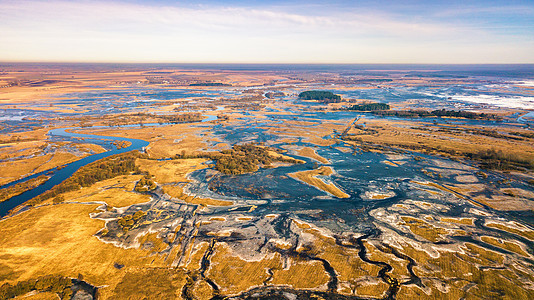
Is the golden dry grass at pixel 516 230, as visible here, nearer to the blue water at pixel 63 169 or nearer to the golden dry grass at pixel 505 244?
the golden dry grass at pixel 505 244

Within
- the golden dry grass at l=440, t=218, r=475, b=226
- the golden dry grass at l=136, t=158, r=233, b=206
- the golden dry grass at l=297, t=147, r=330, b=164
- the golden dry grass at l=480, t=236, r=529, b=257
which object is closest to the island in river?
the golden dry grass at l=480, t=236, r=529, b=257

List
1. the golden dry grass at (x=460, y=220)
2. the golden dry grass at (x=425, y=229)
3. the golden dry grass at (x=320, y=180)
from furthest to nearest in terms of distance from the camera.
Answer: the golden dry grass at (x=320, y=180) < the golden dry grass at (x=460, y=220) < the golden dry grass at (x=425, y=229)

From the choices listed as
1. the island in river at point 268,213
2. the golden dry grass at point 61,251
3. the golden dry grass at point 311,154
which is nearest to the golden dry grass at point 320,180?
the island in river at point 268,213

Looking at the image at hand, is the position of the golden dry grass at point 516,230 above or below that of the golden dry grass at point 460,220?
above

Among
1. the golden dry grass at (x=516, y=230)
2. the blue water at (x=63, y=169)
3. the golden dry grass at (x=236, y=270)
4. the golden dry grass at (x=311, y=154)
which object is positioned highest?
the golden dry grass at (x=311, y=154)

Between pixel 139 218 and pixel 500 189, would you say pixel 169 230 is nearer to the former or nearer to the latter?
pixel 139 218
